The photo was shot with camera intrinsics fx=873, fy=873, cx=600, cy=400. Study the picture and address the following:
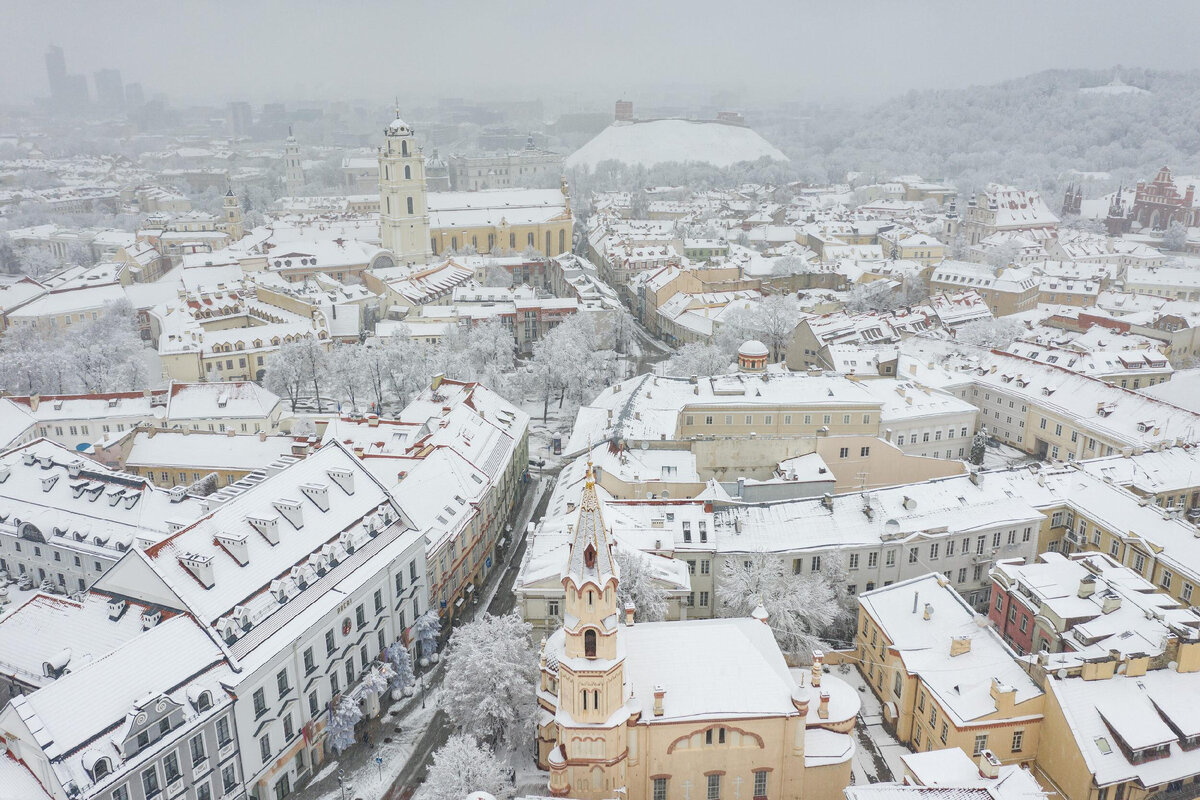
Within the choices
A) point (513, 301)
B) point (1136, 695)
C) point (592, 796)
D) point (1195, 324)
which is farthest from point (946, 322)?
point (592, 796)

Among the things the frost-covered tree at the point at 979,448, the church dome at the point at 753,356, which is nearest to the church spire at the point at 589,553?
the church dome at the point at 753,356

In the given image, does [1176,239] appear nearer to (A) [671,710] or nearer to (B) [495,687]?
(A) [671,710]

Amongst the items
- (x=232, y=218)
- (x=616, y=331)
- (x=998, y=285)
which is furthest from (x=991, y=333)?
(x=232, y=218)

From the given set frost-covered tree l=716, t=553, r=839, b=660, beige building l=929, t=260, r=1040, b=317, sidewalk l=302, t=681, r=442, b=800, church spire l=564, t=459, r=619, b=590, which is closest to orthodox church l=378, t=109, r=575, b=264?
beige building l=929, t=260, r=1040, b=317

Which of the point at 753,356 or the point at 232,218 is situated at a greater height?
the point at 232,218

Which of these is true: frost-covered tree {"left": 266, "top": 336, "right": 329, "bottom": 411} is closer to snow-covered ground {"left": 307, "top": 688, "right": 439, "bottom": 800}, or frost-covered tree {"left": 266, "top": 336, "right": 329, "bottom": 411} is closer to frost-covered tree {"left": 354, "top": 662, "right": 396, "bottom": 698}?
frost-covered tree {"left": 354, "top": 662, "right": 396, "bottom": 698}

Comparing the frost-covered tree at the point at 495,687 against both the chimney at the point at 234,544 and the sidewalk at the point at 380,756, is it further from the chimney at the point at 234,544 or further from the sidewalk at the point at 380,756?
the chimney at the point at 234,544
